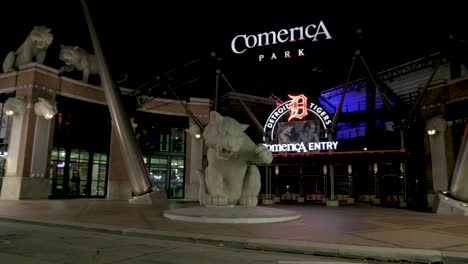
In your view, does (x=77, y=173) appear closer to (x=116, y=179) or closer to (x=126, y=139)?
(x=116, y=179)

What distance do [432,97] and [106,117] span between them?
811 inches

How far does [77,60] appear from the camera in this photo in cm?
2228

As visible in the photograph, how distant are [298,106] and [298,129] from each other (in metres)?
1.52

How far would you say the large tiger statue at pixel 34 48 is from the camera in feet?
66.9

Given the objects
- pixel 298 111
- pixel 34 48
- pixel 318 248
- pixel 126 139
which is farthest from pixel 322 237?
pixel 34 48

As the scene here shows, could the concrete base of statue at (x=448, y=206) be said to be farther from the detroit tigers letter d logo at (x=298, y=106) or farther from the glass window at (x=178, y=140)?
the glass window at (x=178, y=140)

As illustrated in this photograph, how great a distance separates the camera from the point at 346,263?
5293mm

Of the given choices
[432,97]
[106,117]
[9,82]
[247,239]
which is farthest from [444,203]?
[9,82]

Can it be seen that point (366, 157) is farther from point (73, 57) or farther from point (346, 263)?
point (73, 57)

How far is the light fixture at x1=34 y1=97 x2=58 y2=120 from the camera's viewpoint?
19.7 m

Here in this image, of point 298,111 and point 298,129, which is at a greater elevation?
point 298,111

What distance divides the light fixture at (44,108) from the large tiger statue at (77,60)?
2487 millimetres

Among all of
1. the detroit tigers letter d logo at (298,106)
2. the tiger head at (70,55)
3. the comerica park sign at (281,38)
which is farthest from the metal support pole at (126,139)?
the comerica park sign at (281,38)

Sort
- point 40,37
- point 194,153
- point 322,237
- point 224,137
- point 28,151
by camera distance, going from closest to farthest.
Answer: point 322,237 < point 224,137 < point 28,151 < point 40,37 < point 194,153
